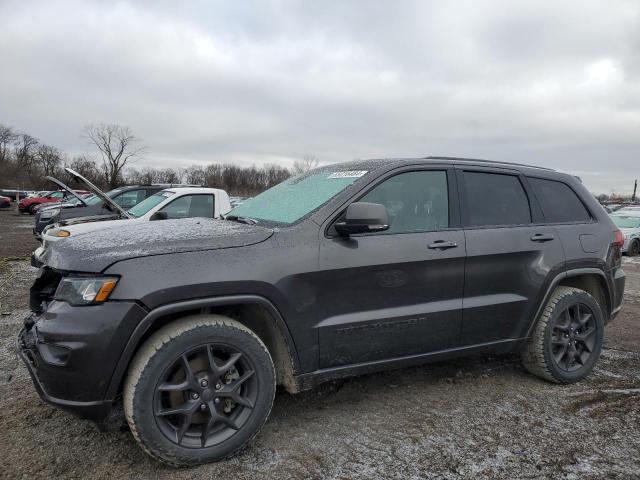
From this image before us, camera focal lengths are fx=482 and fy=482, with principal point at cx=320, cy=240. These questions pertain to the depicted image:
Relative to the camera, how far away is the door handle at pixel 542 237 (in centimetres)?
374

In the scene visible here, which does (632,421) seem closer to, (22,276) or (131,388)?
(131,388)

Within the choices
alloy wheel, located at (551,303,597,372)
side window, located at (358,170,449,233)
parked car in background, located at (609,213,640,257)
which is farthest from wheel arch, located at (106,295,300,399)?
parked car in background, located at (609,213,640,257)

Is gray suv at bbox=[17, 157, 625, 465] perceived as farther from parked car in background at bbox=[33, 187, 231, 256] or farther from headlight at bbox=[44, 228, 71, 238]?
parked car in background at bbox=[33, 187, 231, 256]

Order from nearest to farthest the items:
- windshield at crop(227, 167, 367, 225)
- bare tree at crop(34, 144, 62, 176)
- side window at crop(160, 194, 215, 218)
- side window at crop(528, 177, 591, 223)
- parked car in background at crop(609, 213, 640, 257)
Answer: windshield at crop(227, 167, 367, 225), side window at crop(528, 177, 591, 223), side window at crop(160, 194, 215, 218), parked car in background at crop(609, 213, 640, 257), bare tree at crop(34, 144, 62, 176)

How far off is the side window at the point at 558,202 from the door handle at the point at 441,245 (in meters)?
1.11

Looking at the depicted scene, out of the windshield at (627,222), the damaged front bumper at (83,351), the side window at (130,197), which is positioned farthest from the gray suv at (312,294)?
the windshield at (627,222)

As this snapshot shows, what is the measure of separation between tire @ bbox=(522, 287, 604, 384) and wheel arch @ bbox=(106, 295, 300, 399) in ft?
6.69

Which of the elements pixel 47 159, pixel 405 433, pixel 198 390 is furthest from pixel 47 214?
pixel 47 159

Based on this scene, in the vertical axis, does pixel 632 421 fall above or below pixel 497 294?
below

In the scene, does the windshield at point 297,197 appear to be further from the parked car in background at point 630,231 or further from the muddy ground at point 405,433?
the parked car in background at point 630,231

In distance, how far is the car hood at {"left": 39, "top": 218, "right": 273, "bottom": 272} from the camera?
2.51 metres

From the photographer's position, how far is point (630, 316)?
6.32 metres

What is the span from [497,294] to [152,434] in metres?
2.49

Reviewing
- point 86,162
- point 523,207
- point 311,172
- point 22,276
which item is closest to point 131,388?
point 311,172
